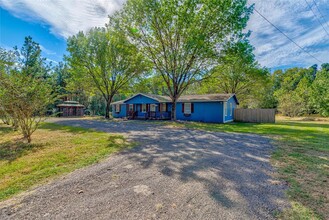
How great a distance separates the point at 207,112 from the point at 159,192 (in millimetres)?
16549

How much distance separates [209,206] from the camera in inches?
110

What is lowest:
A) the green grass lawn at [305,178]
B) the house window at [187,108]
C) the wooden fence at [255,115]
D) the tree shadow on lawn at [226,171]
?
the green grass lawn at [305,178]

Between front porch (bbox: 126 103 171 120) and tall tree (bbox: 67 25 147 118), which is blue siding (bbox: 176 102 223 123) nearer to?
front porch (bbox: 126 103 171 120)

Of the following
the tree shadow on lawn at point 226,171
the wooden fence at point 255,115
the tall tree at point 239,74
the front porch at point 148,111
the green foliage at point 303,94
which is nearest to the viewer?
the tree shadow on lawn at point 226,171

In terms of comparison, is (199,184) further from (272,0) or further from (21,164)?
(272,0)

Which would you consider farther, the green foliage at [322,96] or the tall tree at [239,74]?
the green foliage at [322,96]

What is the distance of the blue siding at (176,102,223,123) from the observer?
18.3 m

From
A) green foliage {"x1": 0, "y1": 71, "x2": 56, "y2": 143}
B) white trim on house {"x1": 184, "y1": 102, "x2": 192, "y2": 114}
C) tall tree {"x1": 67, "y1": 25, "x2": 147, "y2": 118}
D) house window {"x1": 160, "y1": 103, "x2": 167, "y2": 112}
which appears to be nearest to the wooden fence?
white trim on house {"x1": 184, "y1": 102, "x2": 192, "y2": 114}

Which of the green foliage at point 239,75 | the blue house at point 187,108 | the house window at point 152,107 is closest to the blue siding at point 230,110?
the blue house at point 187,108

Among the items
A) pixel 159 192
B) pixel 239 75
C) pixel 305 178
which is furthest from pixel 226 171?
pixel 239 75

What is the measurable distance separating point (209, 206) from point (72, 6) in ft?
40.4

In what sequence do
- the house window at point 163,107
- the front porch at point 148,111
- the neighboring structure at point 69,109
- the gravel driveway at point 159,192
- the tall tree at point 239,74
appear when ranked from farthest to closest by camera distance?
the neighboring structure at point 69,109, the house window at point 163,107, the front porch at point 148,111, the tall tree at point 239,74, the gravel driveway at point 159,192

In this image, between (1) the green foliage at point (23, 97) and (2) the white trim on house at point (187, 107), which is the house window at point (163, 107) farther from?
(1) the green foliage at point (23, 97)

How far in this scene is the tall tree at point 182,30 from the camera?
1419 cm
